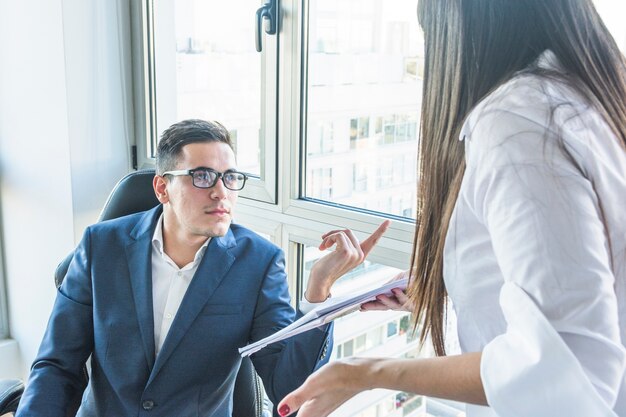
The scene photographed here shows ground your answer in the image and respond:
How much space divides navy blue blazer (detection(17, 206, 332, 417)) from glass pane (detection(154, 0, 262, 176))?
66 centimetres

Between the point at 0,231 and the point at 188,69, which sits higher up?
the point at 188,69

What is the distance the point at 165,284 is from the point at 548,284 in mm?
Result: 1189

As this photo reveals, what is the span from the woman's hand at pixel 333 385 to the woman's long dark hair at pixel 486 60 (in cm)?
19

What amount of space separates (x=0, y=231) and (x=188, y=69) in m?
1.13

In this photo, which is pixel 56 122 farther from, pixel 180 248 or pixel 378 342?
pixel 378 342

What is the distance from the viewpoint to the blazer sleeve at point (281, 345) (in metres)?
1.47

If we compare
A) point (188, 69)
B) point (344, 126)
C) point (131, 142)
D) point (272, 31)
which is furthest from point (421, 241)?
point (131, 142)

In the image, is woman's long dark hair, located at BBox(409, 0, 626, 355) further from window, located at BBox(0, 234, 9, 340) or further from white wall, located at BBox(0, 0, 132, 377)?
window, located at BBox(0, 234, 9, 340)

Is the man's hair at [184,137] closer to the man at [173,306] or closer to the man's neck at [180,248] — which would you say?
the man at [173,306]

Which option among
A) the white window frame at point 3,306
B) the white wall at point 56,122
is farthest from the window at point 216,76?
the white window frame at point 3,306

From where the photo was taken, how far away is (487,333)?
2.86 ft

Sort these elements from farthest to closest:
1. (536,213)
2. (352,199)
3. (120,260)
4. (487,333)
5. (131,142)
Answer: (131,142), (352,199), (120,260), (487,333), (536,213)

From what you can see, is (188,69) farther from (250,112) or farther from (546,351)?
(546,351)

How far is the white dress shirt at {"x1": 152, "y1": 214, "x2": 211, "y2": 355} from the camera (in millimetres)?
1659
